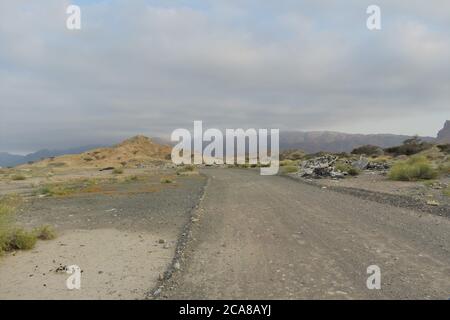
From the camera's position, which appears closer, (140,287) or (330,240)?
(140,287)

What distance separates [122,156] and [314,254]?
319 feet

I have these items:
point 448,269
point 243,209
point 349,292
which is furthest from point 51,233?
point 448,269

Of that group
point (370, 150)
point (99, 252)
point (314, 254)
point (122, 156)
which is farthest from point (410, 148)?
point (99, 252)

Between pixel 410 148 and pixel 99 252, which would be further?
pixel 410 148

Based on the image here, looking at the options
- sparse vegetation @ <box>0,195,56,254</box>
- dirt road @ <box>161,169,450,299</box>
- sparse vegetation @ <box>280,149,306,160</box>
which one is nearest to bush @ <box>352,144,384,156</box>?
sparse vegetation @ <box>280,149,306,160</box>

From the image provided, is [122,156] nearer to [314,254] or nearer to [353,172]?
[353,172]

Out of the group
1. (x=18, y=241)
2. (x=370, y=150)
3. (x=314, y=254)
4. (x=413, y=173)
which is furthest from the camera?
(x=370, y=150)

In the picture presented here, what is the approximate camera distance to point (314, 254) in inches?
331

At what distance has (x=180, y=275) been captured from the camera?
7.21 metres

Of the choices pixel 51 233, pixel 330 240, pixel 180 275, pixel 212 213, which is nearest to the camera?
pixel 180 275

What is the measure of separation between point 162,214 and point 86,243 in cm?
453

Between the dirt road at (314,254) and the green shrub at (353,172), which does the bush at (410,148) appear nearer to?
the green shrub at (353,172)
